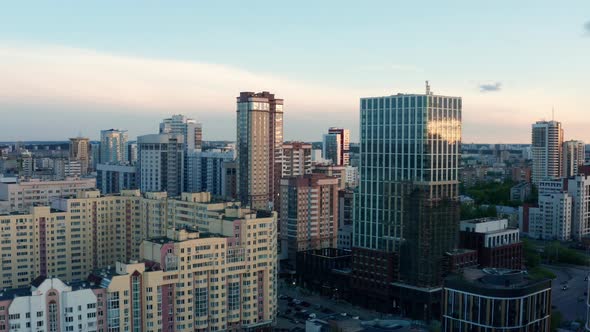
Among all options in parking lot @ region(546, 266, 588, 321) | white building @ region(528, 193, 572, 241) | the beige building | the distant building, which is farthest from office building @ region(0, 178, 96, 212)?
the distant building

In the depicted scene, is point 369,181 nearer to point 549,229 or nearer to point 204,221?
point 204,221

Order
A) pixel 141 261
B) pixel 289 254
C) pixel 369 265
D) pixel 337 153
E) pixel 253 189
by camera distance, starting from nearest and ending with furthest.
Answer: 1. pixel 141 261
2. pixel 369 265
3. pixel 289 254
4. pixel 253 189
5. pixel 337 153

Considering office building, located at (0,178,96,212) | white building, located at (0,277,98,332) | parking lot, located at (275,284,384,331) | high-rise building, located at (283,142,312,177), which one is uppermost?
high-rise building, located at (283,142,312,177)

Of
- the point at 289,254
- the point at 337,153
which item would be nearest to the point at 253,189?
the point at 289,254

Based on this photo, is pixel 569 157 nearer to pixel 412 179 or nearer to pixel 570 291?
pixel 570 291

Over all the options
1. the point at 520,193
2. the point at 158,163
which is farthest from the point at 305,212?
the point at 520,193

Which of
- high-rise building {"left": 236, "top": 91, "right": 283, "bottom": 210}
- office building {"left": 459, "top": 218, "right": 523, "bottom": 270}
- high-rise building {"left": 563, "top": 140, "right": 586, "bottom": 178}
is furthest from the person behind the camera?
high-rise building {"left": 563, "top": 140, "right": 586, "bottom": 178}

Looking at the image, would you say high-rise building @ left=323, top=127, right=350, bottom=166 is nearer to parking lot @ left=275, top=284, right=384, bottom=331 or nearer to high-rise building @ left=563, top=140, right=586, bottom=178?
high-rise building @ left=563, top=140, right=586, bottom=178

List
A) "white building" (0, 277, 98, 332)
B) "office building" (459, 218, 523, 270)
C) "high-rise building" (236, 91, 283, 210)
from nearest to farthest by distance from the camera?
"white building" (0, 277, 98, 332) → "office building" (459, 218, 523, 270) → "high-rise building" (236, 91, 283, 210)
